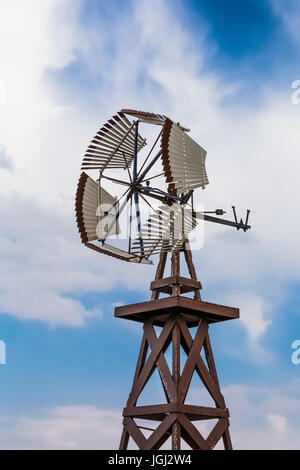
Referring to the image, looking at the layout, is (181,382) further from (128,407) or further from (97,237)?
(97,237)

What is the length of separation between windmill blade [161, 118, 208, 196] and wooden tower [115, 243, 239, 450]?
2.22 m

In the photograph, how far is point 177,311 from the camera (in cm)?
1742

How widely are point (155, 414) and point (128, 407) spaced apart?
801mm

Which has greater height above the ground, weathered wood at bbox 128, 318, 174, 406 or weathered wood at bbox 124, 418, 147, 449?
weathered wood at bbox 128, 318, 174, 406

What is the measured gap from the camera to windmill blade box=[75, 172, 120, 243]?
760 inches

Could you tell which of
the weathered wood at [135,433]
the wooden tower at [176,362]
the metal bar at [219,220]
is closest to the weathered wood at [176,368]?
the wooden tower at [176,362]

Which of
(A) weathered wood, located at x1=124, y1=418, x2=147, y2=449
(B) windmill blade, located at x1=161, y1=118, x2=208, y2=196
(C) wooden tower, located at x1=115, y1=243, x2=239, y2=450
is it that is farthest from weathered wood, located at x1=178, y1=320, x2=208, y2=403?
(B) windmill blade, located at x1=161, y1=118, x2=208, y2=196

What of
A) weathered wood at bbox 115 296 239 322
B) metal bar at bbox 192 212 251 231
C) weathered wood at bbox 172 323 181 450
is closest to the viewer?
weathered wood at bbox 172 323 181 450

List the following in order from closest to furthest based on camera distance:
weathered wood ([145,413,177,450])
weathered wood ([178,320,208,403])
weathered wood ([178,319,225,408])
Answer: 1. weathered wood ([145,413,177,450])
2. weathered wood ([178,320,208,403])
3. weathered wood ([178,319,225,408])

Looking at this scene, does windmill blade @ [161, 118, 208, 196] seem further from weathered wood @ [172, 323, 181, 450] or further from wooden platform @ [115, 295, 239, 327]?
weathered wood @ [172, 323, 181, 450]

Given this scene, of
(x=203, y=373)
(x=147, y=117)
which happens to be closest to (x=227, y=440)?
(x=203, y=373)

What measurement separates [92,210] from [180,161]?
3724 mm
